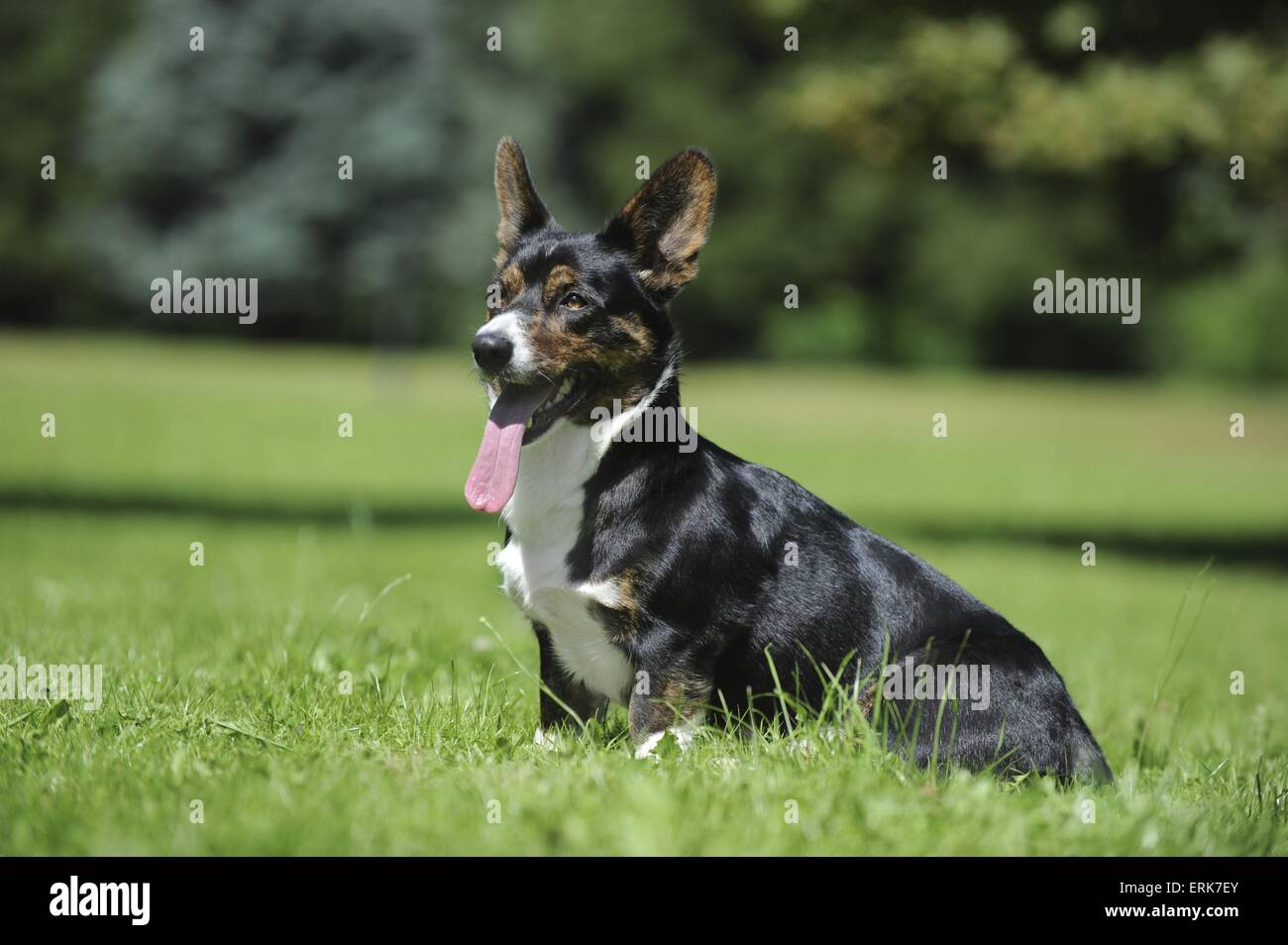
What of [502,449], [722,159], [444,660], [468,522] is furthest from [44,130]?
[502,449]

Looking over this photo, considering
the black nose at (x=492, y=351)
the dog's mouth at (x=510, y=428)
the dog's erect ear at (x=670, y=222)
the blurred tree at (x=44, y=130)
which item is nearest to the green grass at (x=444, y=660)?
the dog's erect ear at (x=670, y=222)

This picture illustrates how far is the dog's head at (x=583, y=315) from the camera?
4.00 metres

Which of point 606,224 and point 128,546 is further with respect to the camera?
point 128,546

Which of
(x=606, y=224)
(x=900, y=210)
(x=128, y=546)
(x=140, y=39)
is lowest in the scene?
(x=128, y=546)

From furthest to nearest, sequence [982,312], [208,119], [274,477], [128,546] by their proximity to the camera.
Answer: [982,312] → [208,119] → [274,477] → [128,546]

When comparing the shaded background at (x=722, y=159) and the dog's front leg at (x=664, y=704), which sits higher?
the shaded background at (x=722, y=159)

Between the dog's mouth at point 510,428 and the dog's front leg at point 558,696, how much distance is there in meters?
0.50

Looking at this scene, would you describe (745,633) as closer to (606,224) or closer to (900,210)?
(606,224)

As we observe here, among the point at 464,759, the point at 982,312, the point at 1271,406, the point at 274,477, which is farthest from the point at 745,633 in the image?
the point at 982,312

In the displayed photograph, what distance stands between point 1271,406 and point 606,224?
32.4 m

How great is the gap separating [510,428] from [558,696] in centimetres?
92

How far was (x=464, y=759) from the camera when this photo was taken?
379cm

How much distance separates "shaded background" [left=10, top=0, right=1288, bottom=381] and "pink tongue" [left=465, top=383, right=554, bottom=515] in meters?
10.6

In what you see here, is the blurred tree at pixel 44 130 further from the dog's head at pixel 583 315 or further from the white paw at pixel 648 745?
the white paw at pixel 648 745
